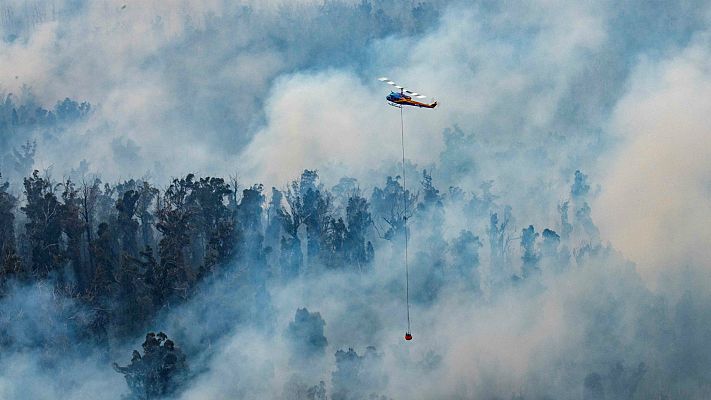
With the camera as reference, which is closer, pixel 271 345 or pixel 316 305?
pixel 271 345

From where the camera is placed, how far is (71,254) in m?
159

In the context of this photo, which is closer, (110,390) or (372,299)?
(110,390)

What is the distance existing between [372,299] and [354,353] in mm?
24863

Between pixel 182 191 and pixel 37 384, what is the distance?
149 feet

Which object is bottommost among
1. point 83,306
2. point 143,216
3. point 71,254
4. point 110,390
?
point 110,390

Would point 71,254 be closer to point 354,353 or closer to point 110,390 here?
point 110,390

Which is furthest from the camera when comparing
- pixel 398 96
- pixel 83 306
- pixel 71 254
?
pixel 71 254

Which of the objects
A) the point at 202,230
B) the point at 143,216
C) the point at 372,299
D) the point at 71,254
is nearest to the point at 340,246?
the point at 372,299

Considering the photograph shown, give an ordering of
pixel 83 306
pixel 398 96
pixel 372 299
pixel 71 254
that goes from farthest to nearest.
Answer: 1. pixel 372 299
2. pixel 71 254
3. pixel 83 306
4. pixel 398 96

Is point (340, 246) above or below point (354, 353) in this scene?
above

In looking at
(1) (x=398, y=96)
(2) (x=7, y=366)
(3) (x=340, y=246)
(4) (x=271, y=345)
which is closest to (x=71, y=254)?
(2) (x=7, y=366)

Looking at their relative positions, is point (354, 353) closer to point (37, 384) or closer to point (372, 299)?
point (372, 299)

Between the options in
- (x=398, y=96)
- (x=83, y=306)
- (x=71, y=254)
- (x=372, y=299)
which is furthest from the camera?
(x=372, y=299)

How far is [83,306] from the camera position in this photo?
149 meters
